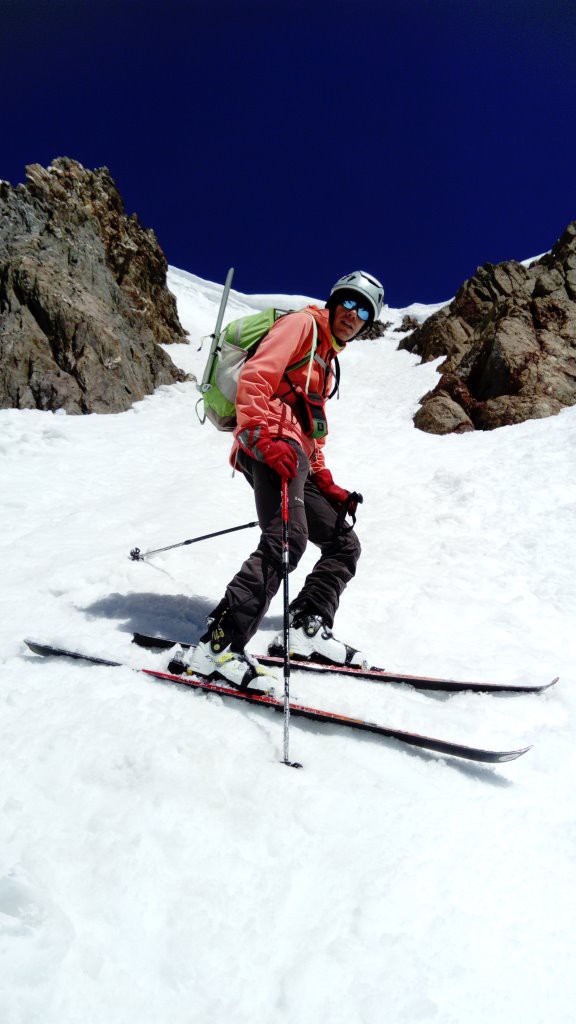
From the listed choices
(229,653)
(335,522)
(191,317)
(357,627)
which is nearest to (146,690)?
(229,653)

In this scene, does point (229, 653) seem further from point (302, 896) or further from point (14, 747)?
point (302, 896)

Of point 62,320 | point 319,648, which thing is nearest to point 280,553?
point 319,648

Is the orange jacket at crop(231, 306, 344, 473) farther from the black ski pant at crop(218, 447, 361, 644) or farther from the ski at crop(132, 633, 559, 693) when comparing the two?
the ski at crop(132, 633, 559, 693)

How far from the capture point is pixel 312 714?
9.90 feet

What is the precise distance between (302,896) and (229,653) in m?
1.58

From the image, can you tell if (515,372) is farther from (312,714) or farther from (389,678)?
(312,714)

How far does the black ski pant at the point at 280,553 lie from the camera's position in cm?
334

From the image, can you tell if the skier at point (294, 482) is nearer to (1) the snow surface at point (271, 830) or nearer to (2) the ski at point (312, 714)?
(2) the ski at point (312, 714)

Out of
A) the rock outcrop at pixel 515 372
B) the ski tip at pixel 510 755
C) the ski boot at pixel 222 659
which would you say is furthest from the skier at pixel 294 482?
the rock outcrop at pixel 515 372

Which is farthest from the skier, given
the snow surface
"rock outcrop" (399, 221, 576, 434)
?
"rock outcrop" (399, 221, 576, 434)

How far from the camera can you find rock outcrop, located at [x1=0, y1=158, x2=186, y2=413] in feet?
51.1

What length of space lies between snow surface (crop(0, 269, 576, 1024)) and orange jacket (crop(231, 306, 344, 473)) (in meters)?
1.72

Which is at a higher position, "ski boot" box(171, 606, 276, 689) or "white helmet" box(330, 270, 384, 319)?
"white helmet" box(330, 270, 384, 319)

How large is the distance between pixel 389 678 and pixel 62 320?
17107 millimetres
